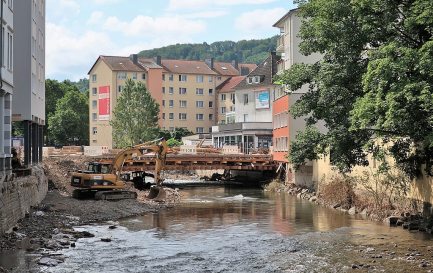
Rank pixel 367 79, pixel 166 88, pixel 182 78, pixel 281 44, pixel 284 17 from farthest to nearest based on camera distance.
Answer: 1. pixel 182 78
2. pixel 166 88
3. pixel 281 44
4. pixel 284 17
5. pixel 367 79

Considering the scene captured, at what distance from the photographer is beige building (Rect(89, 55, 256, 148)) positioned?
349 feet

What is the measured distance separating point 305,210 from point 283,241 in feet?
45.0

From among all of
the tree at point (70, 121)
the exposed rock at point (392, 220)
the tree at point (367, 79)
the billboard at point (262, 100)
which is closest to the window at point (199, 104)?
the tree at point (70, 121)

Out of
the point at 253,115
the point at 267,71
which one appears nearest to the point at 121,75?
the point at 253,115

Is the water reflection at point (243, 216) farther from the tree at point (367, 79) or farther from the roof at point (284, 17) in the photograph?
the roof at point (284, 17)

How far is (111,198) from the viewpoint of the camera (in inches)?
1521

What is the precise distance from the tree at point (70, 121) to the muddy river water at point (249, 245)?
224 ft

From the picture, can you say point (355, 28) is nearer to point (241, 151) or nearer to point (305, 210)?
point (305, 210)

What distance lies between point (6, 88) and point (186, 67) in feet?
300

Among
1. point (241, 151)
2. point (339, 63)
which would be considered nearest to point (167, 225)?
point (339, 63)

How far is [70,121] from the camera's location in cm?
10306

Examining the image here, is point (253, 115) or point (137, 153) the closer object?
point (137, 153)

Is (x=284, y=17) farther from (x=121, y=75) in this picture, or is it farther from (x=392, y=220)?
(x=121, y=75)

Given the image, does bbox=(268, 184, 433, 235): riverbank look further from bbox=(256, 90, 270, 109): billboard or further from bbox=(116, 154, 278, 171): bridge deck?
bbox=(256, 90, 270, 109): billboard
